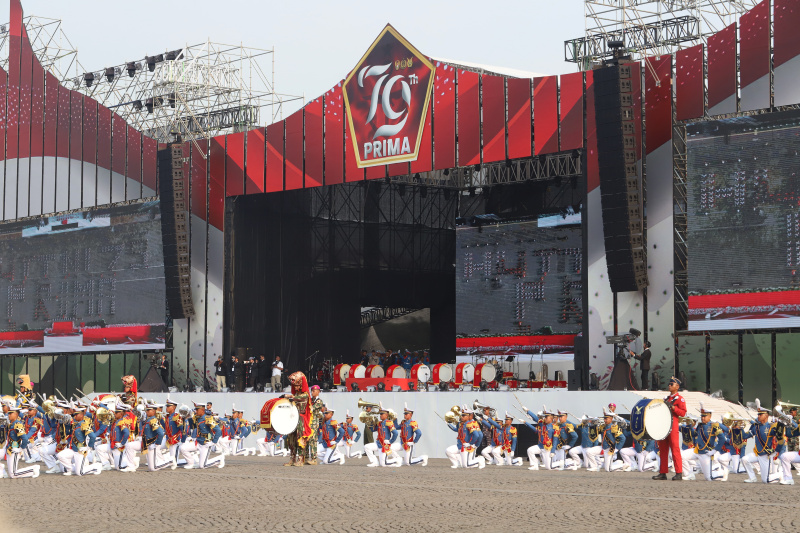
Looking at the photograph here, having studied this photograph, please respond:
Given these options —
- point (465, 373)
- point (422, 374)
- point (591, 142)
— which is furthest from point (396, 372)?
point (591, 142)

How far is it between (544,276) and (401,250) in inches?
325

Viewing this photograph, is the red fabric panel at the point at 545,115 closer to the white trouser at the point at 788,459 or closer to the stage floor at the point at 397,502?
the stage floor at the point at 397,502

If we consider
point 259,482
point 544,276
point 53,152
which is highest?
point 53,152

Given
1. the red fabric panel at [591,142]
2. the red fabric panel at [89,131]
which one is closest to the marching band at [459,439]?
the red fabric panel at [591,142]

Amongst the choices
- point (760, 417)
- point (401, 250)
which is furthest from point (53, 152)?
point (760, 417)

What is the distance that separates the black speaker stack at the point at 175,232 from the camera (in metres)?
37.3

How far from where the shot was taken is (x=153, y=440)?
22.7 meters

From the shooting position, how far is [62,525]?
13414mm

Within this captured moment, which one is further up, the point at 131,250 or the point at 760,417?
the point at 131,250

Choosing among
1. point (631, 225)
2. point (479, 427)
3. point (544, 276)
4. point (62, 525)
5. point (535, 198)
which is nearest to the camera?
point (62, 525)

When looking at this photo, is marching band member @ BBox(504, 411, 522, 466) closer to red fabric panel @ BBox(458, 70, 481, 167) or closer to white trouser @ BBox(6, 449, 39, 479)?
white trouser @ BBox(6, 449, 39, 479)

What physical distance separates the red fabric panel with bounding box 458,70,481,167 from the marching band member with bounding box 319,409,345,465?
920 cm

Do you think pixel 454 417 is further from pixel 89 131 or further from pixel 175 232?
pixel 89 131

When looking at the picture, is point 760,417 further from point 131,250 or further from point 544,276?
point 131,250
